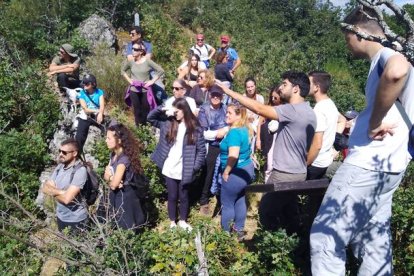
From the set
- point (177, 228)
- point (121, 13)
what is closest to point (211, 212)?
point (177, 228)

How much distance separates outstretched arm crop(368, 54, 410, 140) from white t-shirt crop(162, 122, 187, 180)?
2.73 m

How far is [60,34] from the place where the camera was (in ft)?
34.2

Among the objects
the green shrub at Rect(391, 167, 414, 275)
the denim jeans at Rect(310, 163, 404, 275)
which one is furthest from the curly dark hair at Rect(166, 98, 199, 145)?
the denim jeans at Rect(310, 163, 404, 275)

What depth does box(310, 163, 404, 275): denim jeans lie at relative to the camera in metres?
2.57

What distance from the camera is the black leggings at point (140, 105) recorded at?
7043 millimetres

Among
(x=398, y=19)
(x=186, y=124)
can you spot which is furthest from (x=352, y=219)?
(x=186, y=124)

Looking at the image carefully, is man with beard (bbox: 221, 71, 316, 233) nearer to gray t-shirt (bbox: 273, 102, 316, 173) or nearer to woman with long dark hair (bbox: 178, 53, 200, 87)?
gray t-shirt (bbox: 273, 102, 316, 173)

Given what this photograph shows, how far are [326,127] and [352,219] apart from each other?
1.50m

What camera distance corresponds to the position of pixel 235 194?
4613 millimetres

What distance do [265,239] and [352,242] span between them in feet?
2.80

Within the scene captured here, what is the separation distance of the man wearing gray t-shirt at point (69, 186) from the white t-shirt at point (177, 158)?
37.3 inches

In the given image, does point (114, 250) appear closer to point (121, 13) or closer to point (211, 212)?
point (211, 212)

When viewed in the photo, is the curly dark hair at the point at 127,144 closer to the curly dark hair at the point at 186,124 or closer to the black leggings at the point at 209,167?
the curly dark hair at the point at 186,124

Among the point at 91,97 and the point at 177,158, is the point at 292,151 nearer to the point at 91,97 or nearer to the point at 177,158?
the point at 177,158
